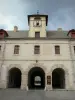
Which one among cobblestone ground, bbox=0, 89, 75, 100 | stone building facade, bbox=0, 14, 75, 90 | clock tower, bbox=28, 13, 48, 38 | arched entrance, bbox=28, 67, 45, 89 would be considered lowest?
cobblestone ground, bbox=0, 89, 75, 100

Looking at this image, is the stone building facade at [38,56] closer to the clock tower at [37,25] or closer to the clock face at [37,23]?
the clock tower at [37,25]

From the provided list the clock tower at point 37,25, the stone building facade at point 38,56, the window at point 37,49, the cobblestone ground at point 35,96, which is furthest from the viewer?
the clock tower at point 37,25

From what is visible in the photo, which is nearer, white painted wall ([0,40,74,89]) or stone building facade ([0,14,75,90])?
stone building facade ([0,14,75,90])

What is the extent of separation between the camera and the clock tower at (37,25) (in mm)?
29267

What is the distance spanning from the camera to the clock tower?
29267mm

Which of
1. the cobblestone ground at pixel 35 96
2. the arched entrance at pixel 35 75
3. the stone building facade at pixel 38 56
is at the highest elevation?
the stone building facade at pixel 38 56

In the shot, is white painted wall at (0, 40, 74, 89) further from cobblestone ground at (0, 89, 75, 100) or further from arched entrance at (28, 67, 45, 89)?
cobblestone ground at (0, 89, 75, 100)

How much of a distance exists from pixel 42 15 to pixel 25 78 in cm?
1118

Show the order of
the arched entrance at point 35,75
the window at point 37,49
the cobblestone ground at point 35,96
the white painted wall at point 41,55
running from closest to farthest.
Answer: the cobblestone ground at point 35,96, the white painted wall at point 41,55, the window at point 37,49, the arched entrance at point 35,75

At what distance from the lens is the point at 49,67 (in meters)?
27.2

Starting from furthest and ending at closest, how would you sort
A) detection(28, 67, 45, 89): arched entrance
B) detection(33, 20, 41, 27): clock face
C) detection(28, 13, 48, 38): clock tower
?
detection(28, 67, 45, 89): arched entrance < detection(33, 20, 41, 27): clock face < detection(28, 13, 48, 38): clock tower

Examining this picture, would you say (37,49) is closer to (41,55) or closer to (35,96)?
(41,55)

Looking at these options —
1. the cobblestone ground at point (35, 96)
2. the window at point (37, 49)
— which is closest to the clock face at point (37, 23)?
the window at point (37, 49)

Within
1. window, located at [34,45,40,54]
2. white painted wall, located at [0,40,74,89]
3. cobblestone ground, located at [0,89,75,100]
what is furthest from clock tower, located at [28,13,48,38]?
cobblestone ground, located at [0,89,75,100]
